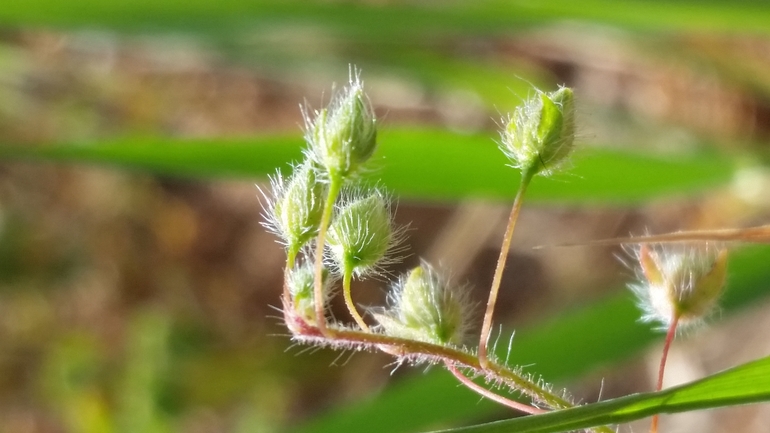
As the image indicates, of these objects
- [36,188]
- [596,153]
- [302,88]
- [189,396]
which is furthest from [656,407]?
[36,188]

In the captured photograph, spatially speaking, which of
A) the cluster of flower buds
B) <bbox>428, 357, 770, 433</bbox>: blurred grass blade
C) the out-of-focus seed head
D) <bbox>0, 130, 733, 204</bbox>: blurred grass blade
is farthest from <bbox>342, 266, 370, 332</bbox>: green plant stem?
<bbox>0, 130, 733, 204</bbox>: blurred grass blade

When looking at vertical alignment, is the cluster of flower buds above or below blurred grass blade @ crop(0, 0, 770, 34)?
below

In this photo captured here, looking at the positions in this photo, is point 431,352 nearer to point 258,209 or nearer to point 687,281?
point 687,281

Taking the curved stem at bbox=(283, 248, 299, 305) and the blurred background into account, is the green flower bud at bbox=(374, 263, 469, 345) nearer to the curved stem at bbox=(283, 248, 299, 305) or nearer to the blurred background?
the curved stem at bbox=(283, 248, 299, 305)

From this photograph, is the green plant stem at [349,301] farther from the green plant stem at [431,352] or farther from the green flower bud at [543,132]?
the green flower bud at [543,132]

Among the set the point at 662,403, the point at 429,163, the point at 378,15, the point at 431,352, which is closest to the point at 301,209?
the point at 431,352

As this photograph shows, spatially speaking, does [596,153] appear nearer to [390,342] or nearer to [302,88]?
[390,342]
